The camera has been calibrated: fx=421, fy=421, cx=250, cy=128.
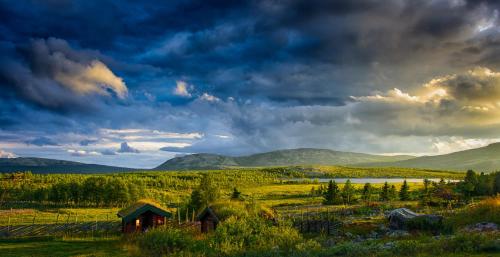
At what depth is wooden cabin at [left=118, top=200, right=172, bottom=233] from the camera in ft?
181

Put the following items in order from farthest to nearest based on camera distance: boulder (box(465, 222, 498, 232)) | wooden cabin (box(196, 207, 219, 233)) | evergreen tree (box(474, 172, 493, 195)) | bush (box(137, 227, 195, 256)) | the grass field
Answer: evergreen tree (box(474, 172, 493, 195)) < wooden cabin (box(196, 207, 219, 233)) < the grass field < boulder (box(465, 222, 498, 232)) < bush (box(137, 227, 195, 256))

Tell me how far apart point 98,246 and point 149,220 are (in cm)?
1154

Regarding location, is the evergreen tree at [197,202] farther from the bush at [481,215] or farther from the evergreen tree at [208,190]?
the bush at [481,215]

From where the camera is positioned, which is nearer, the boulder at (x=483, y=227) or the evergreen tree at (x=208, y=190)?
the boulder at (x=483, y=227)

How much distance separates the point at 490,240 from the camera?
23969 mm

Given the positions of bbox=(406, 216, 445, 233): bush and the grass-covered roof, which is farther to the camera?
the grass-covered roof

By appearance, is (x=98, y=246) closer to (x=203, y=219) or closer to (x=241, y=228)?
(x=203, y=219)

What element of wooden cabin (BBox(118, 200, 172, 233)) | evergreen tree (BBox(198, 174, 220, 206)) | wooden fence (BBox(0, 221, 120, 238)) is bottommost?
wooden fence (BBox(0, 221, 120, 238))

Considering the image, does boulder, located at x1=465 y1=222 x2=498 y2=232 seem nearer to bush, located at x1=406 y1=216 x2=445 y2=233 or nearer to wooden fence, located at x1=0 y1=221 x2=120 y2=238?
bush, located at x1=406 y1=216 x2=445 y2=233

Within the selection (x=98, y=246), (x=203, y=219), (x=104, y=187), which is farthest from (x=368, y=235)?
(x=104, y=187)

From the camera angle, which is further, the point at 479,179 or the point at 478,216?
the point at 479,179

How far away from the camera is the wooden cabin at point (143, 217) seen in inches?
2174

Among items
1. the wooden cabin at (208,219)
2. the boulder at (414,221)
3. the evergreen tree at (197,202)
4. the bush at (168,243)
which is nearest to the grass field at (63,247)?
the bush at (168,243)

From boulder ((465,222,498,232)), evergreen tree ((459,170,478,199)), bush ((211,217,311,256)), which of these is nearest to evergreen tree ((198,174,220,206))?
bush ((211,217,311,256))
